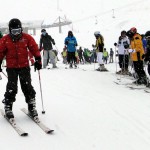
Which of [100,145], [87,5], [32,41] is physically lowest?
[100,145]

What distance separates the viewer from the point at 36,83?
10617 millimetres

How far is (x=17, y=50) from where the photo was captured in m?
5.62

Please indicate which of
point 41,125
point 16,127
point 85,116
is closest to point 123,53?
point 85,116

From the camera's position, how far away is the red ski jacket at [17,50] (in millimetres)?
5582

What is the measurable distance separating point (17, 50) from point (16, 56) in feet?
0.36

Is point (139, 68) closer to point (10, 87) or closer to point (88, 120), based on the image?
point (88, 120)

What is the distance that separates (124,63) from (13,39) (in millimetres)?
7778

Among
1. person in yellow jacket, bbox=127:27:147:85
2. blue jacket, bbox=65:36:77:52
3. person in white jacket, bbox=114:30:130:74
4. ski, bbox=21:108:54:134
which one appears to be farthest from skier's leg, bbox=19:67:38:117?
blue jacket, bbox=65:36:77:52

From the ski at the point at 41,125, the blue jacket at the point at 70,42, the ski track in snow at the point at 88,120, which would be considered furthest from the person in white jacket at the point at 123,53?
Result: the ski at the point at 41,125

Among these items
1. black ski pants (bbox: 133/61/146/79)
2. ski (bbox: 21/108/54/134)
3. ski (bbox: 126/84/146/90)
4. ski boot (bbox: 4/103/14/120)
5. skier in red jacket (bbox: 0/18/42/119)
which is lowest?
ski (bbox: 126/84/146/90)

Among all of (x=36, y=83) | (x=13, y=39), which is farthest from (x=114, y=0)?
(x=13, y=39)

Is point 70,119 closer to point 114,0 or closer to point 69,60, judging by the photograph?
point 69,60

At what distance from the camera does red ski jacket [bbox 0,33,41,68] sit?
558 cm

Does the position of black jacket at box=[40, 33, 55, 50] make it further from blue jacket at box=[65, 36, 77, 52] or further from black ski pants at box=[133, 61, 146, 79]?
black ski pants at box=[133, 61, 146, 79]
